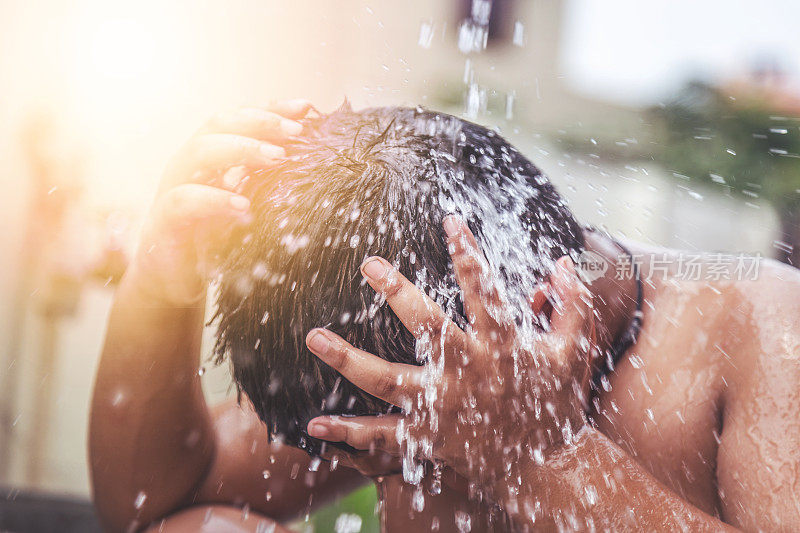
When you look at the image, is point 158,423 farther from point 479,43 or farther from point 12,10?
point 479,43

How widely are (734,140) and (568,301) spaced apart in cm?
210

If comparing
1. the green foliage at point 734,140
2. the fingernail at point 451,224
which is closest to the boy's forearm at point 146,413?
the fingernail at point 451,224

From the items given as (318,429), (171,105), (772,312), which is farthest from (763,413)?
(171,105)

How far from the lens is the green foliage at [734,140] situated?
90.7 inches

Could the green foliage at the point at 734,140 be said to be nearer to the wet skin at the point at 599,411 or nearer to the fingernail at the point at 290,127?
the wet skin at the point at 599,411

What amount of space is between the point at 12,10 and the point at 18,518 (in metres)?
1.59

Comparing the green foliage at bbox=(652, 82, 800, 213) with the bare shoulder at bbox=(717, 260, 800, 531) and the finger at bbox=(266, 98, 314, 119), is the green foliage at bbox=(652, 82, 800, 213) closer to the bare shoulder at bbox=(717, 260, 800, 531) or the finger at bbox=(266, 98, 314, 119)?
the bare shoulder at bbox=(717, 260, 800, 531)

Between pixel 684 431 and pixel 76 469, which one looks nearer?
pixel 684 431

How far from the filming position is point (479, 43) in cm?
212

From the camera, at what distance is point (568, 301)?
2.18ft

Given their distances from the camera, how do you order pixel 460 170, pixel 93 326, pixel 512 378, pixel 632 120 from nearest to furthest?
pixel 512 378 → pixel 460 170 → pixel 93 326 → pixel 632 120

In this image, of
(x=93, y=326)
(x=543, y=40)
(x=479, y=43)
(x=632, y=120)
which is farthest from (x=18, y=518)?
(x=632, y=120)

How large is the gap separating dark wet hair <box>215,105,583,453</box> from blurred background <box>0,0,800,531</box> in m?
0.76

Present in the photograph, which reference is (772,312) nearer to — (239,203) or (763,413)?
(763,413)
